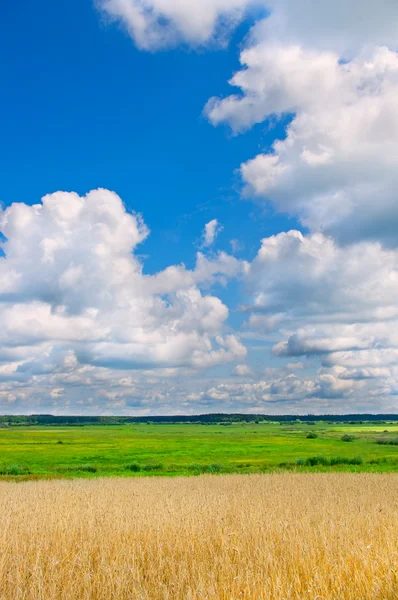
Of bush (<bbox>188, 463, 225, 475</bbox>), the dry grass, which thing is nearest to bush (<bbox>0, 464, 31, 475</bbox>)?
bush (<bbox>188, 463, 225, 475</bbox>)

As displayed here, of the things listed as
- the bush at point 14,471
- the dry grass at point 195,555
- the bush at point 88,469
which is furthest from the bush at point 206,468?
the dry grass at point 195,555

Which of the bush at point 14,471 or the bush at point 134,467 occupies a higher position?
the bush at point 14,471

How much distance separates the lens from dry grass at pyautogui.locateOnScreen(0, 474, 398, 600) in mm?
9398

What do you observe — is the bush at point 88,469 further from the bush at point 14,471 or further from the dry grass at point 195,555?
the dry grass at point 195,555

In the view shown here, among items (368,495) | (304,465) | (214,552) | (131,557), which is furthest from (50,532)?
(304,465)

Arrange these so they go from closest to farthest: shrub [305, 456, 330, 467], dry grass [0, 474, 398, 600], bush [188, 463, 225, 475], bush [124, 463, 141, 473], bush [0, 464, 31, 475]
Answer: dry grass [0, 474, 398, 600]
bush [188, 463, 225, 475]
bush [0, 464, 31, 475]
bush [124, 463, 141, 473]
shrub [305, 456, 330, 467]

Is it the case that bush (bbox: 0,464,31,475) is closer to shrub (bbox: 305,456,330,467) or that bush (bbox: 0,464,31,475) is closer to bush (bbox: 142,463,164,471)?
bush (bbox: 142,463,164,471)

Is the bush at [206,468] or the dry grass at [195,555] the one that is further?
the bush at [206,468]

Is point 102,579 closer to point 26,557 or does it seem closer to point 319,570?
point 26,557

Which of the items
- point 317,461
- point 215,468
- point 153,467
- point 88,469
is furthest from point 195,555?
point 317,461

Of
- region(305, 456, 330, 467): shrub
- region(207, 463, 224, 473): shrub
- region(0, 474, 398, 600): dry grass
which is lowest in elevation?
region(305, 456, 330, 467): shrub

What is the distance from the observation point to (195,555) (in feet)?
39.8

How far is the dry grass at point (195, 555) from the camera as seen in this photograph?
940 cm

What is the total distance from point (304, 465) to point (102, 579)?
46.1 m
